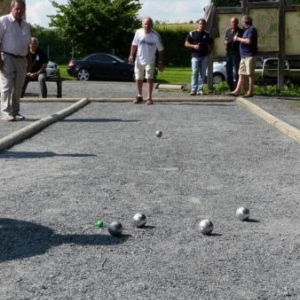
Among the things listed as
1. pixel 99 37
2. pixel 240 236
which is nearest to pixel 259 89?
pixel 240 236

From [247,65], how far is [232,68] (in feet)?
4.56

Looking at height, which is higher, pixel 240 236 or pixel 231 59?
pixel 231 59

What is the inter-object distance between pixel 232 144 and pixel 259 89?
996cm

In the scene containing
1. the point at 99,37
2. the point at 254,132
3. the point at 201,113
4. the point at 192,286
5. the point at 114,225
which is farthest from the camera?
the point at 99,37

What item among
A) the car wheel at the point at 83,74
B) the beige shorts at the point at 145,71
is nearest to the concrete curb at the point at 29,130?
the beige shorts at the point at 145,71

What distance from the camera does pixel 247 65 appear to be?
52.7ft

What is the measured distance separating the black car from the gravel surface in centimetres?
2385

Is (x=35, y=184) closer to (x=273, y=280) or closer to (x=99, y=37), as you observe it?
(x=273, y=280)

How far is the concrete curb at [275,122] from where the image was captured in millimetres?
9406

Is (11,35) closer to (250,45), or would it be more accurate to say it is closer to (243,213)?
(250,45)

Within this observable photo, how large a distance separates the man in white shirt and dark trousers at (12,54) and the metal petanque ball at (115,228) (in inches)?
272

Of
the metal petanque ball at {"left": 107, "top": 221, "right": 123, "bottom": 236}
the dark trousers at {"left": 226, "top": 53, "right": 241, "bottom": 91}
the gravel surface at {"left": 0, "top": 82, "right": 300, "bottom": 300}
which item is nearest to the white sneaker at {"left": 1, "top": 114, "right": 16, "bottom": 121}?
the gravel surface at {"left": 0, "top": 82, "right": 300, "bottom": 300}

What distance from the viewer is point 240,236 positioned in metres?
4.57

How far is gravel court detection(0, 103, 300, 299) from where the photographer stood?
3.69 metres
